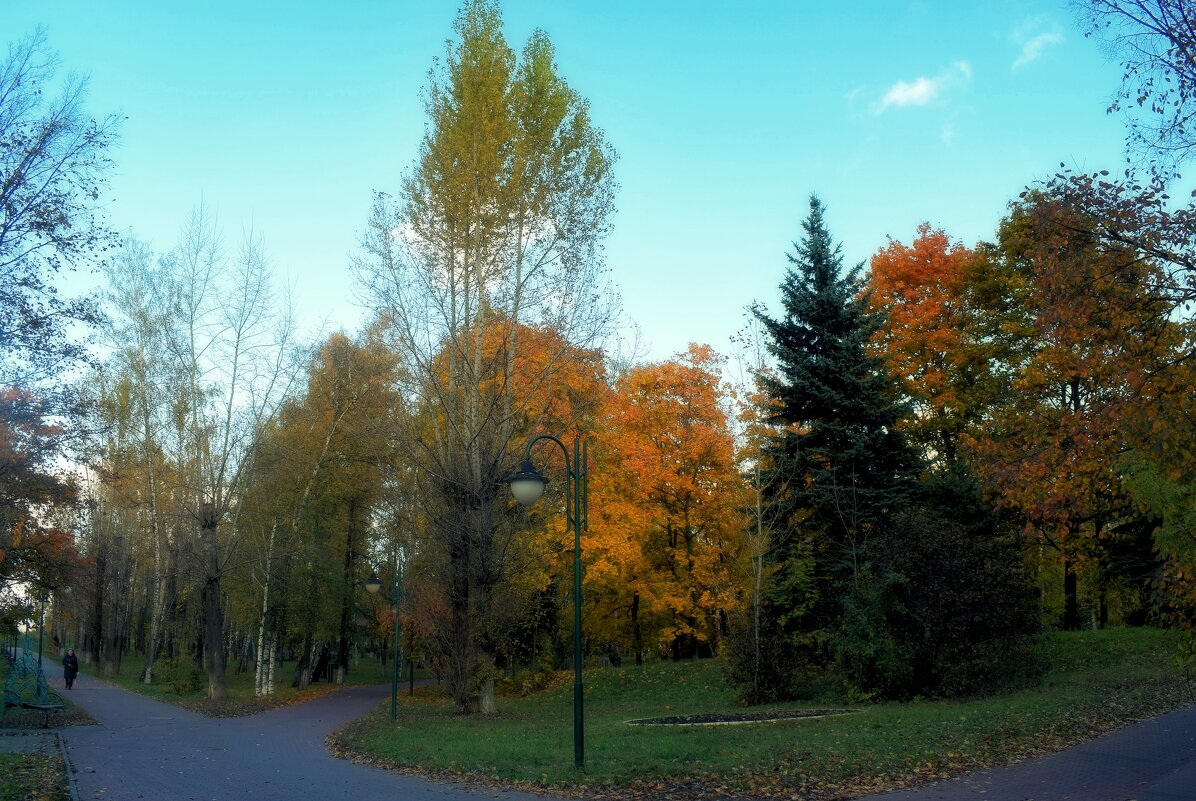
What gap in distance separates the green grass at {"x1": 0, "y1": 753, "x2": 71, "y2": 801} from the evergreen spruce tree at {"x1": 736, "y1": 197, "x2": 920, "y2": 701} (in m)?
15.4

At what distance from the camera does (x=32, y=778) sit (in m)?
11.6

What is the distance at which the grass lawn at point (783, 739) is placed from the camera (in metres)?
10.3

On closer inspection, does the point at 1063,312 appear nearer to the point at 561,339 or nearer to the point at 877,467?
the point at 561,339

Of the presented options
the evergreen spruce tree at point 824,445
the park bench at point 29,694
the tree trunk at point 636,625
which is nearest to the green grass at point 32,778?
the park bench at point 29,694

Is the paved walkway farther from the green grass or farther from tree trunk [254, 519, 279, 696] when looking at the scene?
tree trunk [254, 519, 279, 696]

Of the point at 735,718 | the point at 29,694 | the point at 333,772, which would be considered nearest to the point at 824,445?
the point at 735,718

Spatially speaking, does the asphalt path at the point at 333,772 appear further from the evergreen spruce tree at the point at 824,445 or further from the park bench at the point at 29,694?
the evergreen spruce tree at the point at 824,445

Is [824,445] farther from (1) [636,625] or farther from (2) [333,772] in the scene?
(2) [333,772]

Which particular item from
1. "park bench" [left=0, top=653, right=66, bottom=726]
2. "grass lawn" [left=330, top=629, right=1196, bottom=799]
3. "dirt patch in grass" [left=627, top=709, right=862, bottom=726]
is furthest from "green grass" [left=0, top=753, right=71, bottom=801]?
"dirt patch in grass" [left=627, top=709, right=862, bottom=726]

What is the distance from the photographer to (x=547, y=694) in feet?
92.8

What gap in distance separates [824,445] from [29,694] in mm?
24549

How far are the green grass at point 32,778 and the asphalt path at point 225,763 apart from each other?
0.30 meters

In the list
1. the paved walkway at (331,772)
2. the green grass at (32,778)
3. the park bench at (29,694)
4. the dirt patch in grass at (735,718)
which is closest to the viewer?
the paved walkway at (331,772)

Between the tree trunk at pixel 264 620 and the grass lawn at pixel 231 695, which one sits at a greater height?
the tree trunk at pixel 264 620
